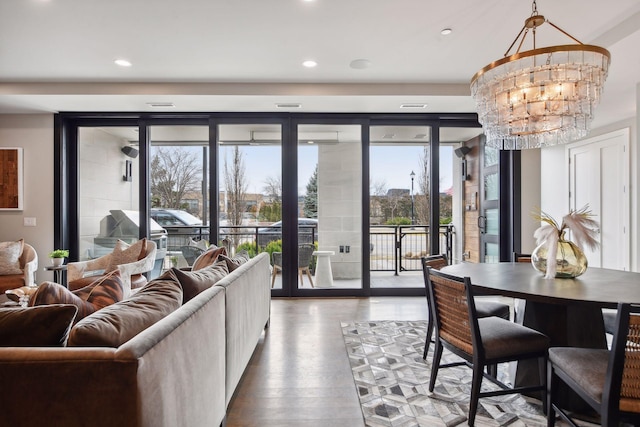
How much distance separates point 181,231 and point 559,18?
16.3ft

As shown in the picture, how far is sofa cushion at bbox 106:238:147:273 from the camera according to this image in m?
4.05

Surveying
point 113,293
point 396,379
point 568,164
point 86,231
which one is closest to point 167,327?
point 113,293

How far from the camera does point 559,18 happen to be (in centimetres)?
261

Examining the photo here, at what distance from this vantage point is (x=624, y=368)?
1.33 meters

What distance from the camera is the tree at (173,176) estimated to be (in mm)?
4781

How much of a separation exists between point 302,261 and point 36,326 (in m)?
3.78

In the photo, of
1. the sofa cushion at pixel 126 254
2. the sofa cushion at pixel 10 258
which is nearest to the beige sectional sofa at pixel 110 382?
the sofa cushion at pixel 126 254

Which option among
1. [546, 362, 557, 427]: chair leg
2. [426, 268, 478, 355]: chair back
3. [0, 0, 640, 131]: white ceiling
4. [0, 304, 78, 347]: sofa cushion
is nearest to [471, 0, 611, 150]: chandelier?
[0, 0, 640, 131]: white ceiling

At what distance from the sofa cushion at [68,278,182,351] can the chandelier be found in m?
2.53

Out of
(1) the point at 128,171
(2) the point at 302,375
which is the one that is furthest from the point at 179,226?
(2) the point at 302,375

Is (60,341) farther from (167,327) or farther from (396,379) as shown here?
(396,379)

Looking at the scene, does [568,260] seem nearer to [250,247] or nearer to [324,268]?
[324,268]

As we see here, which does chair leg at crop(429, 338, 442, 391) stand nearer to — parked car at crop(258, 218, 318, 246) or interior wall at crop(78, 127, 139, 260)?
parked car at crop(258, 218, 318, 246)

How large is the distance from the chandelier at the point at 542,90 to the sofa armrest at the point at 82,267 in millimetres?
4547
